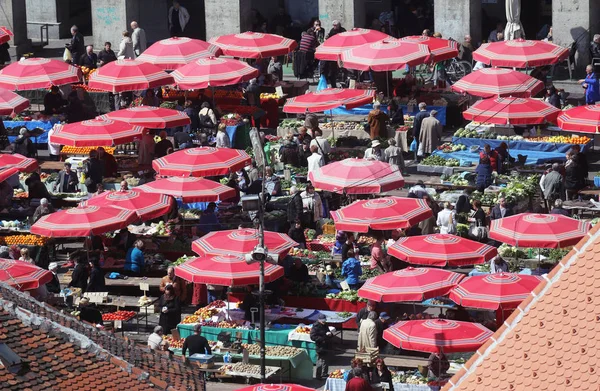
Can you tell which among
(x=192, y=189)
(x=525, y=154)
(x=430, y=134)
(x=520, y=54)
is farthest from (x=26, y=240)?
(x=520, y=54)

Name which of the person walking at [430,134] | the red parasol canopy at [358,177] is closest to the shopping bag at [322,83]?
the person walking at [430,134]

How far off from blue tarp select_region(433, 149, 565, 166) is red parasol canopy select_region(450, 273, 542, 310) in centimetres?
975

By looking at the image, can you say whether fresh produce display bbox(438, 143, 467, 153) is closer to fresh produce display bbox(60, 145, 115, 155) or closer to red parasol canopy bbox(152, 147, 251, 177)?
red parasol canopy bbox(152, 147, 251, 177)

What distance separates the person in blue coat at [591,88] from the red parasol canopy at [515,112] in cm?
423

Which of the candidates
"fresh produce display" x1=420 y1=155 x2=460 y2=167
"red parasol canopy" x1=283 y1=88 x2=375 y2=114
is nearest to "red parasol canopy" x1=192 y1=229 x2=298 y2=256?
"fresh produce display" x1=420 y1=155 x2=460 y2=167

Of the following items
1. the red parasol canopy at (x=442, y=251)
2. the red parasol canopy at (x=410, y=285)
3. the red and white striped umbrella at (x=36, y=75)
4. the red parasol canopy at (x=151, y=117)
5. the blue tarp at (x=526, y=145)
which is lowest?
the red parasol canopy at (x=410, y=285)

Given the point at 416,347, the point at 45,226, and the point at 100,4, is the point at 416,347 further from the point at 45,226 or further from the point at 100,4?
the point at 100,4

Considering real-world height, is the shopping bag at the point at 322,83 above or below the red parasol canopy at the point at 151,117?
below

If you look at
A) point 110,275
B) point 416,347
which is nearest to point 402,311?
point 416,347

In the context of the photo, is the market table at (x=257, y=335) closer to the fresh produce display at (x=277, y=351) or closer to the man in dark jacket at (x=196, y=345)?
the fresh produce display at (x=277, y=351)

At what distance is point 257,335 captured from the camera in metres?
29.7

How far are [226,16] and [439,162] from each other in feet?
47.1

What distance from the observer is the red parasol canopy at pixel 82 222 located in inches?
1267

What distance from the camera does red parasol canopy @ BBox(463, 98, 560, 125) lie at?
123 feet
